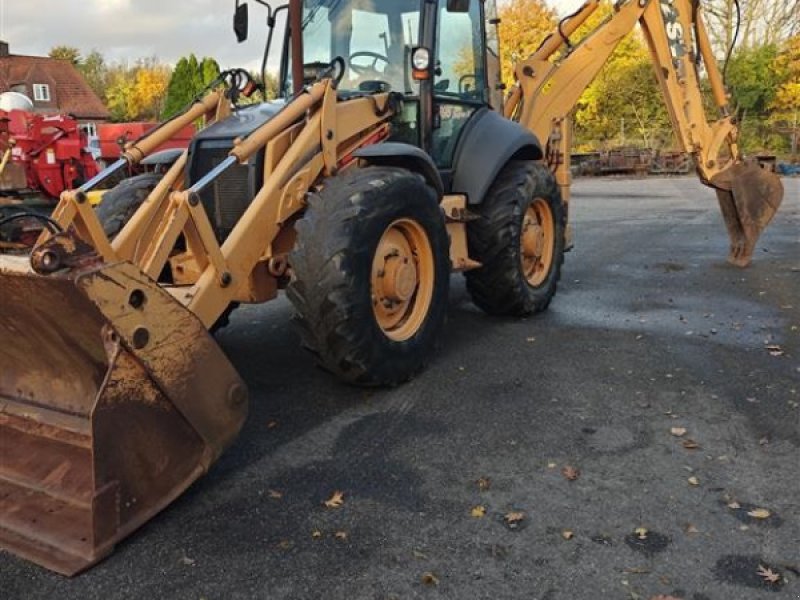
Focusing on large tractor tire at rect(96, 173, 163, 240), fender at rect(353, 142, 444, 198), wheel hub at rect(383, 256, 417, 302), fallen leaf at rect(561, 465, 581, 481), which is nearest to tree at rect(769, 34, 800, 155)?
fender at rect(353, 142, 444, 198)

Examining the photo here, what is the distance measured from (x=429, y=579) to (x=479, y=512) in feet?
1.80

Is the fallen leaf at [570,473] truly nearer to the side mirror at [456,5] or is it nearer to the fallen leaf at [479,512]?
the fallen leaf at [479,512]

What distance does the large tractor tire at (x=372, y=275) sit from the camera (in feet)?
14.0

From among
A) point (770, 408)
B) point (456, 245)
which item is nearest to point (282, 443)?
point (456, 245)

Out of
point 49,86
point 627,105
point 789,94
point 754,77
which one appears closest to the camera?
point 789,94

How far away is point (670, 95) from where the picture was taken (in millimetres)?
8203

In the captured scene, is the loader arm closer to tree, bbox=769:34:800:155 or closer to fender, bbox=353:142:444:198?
fender, bbox=353:142:444:198

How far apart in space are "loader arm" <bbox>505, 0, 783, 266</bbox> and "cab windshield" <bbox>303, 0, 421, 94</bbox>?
7.46 ft

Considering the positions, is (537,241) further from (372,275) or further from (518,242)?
(372,275)

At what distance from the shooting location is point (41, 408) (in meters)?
3.63

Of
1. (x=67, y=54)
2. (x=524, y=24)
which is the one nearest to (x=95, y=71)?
(x=67, y=54)

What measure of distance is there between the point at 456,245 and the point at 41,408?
129 inches

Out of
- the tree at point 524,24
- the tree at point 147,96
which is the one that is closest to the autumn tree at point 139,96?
the tree at point 147,96

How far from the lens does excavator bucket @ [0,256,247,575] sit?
3.06 metres
